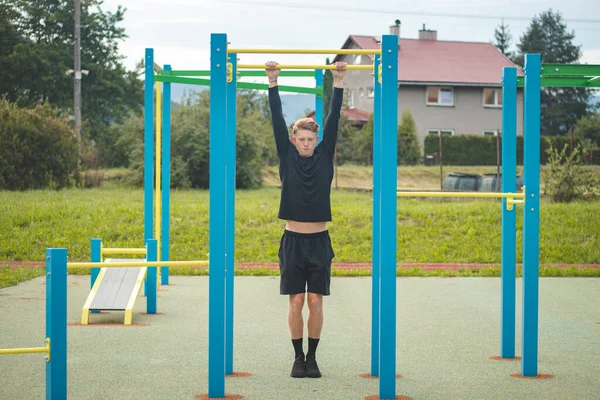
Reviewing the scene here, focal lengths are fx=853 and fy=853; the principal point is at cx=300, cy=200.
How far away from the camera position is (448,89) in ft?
140

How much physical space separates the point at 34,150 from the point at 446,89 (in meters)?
26.6

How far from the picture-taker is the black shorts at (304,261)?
5.29m

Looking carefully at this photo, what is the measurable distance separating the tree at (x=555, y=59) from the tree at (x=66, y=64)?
1162 inches

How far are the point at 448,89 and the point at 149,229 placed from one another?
3553cm

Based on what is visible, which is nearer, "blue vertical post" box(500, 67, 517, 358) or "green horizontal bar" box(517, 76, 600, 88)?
"blue vertical post" box(500, 67, 517, 358)

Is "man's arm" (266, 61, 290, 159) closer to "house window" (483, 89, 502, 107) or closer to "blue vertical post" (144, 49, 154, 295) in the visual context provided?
"blue vertical post" (144, 49, 154, 295)

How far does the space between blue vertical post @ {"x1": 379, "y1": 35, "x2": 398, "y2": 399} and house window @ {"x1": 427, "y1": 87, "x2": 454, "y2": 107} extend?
38085 millimetres

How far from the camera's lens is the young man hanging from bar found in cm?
526

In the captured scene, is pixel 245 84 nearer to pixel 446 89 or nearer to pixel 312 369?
pixel 312 369

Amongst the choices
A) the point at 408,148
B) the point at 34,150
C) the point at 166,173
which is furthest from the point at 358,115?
the point at 166,173

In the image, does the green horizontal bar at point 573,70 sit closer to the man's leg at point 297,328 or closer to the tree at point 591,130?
the man's leg at point 297,328

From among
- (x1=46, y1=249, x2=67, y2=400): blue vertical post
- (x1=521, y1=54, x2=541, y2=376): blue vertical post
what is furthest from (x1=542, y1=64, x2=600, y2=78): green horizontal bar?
(x1=46, y1=249, x2=67, y2=400): blue vertical post

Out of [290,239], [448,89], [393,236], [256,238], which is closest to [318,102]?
[290,239]

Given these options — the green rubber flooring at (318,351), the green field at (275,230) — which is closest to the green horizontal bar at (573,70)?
the green rubber flooring at (318,351)
